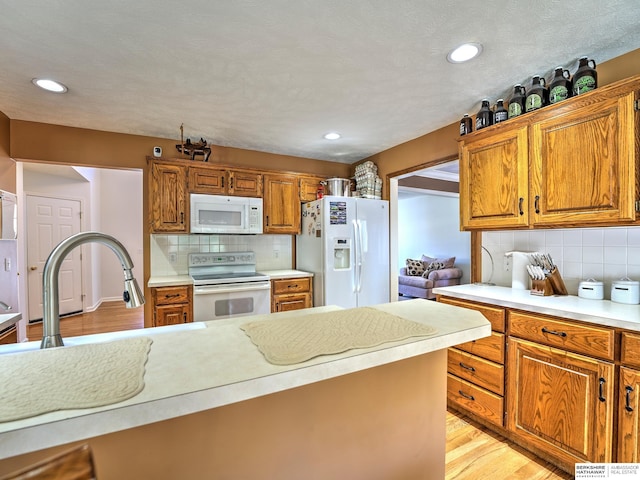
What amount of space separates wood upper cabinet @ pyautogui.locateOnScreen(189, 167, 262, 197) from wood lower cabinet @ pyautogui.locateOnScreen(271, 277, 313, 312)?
3.62 ft

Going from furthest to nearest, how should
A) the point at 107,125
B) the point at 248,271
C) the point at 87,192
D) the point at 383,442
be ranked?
the point at 87,192
the point at 248,271
the point at 107,125
the point at 383,442

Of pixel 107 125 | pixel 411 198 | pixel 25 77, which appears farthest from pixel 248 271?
pixel 411 198

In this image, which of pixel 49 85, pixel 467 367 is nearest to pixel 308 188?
pixel 49 85

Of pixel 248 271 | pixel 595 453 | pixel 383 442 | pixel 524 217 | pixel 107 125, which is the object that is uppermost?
pixel 107 125

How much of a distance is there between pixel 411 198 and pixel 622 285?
6286 millimetres

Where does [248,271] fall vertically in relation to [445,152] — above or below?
below

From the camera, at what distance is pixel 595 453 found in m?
1.52

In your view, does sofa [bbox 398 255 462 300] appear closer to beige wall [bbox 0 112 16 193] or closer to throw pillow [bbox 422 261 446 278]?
throw pillow [bbox 422 261 446 278]

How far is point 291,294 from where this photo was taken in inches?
137

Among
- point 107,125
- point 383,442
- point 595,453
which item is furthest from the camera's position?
point 107,125

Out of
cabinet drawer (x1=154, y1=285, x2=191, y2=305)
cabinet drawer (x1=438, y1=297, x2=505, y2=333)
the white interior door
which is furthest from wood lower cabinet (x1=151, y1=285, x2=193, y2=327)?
the white interior door

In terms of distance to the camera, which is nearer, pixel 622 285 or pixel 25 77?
pixel 622 285

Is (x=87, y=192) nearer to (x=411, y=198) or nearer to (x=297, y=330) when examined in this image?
(x=297, y=330)

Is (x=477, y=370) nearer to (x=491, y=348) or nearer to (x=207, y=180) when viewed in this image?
(x=491, y=348)
